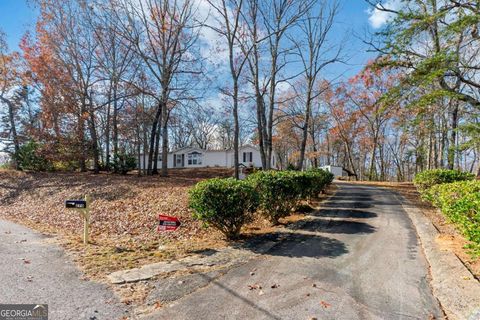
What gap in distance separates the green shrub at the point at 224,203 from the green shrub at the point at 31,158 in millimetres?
16067

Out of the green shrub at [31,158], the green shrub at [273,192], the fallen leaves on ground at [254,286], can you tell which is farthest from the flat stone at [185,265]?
the green shrub at [31,158]

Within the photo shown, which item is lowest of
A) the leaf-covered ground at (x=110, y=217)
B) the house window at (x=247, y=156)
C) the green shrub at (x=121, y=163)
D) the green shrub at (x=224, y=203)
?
the leaf-covered ground at (x=110, y=217)

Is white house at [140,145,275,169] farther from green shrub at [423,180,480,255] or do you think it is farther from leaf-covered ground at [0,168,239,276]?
green shrub at [423,180,480,255]

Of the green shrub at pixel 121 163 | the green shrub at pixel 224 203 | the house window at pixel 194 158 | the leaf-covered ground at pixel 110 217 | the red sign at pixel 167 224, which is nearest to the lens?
the leaf-covered ground at pixel 110 217

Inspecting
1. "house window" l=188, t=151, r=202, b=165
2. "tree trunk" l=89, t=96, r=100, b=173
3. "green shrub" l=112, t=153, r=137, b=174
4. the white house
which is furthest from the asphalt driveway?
"house window" l=188, t=151, r=202, b=165

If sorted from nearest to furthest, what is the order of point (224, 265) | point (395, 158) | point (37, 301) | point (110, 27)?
point (37, 301) < point (224, 265) < point (110, 27) < point (395, 158)

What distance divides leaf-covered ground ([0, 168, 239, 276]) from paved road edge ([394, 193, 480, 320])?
355 centimetres

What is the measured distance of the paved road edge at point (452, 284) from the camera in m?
3.06

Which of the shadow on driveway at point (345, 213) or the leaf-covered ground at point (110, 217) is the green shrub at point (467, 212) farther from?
the leaf-covered ground at point (110, 217)

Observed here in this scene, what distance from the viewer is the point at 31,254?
17.1ft

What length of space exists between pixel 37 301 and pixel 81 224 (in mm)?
5257

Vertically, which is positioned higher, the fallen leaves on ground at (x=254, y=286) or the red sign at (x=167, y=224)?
the red sign at (x=167, y=224)

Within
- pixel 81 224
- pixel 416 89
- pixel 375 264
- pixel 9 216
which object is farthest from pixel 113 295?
pixel 416 89

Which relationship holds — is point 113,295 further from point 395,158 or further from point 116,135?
point 395,158
